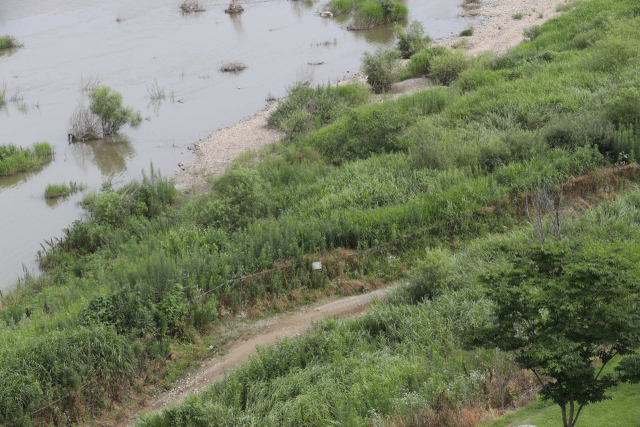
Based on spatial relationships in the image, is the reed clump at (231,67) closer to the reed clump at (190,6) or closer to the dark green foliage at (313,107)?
the dark green foliage at (313,107)

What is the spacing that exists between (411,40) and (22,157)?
21.4 meters

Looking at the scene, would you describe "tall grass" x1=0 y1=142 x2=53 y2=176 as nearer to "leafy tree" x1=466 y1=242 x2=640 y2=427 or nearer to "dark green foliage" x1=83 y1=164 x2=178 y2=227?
"dark green foliage" x1=83 y1=164 x2=178 y2=227

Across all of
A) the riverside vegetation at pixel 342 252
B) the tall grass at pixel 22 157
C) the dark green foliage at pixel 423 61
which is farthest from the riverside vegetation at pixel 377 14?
the tall grass at pixel 22 157

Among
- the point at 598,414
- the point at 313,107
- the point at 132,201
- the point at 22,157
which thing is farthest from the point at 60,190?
the point at 598,414

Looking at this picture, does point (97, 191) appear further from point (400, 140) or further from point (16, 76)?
point (16, 76)

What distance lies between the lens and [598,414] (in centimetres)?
538

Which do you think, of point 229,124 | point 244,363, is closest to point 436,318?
point 244,363

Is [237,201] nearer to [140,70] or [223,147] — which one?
[223,147]

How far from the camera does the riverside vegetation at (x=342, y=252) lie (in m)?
7.29

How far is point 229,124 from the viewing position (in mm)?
23703

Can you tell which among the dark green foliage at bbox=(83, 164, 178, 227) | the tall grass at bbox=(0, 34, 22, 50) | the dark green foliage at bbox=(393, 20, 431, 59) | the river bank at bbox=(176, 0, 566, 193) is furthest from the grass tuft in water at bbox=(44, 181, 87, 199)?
the tall grass at bbox=(0, 34, 22, 50)

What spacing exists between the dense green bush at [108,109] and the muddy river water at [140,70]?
0.63m

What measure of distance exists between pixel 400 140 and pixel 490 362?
9.91 metres

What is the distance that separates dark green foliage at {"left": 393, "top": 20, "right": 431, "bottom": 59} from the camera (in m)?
29.9
